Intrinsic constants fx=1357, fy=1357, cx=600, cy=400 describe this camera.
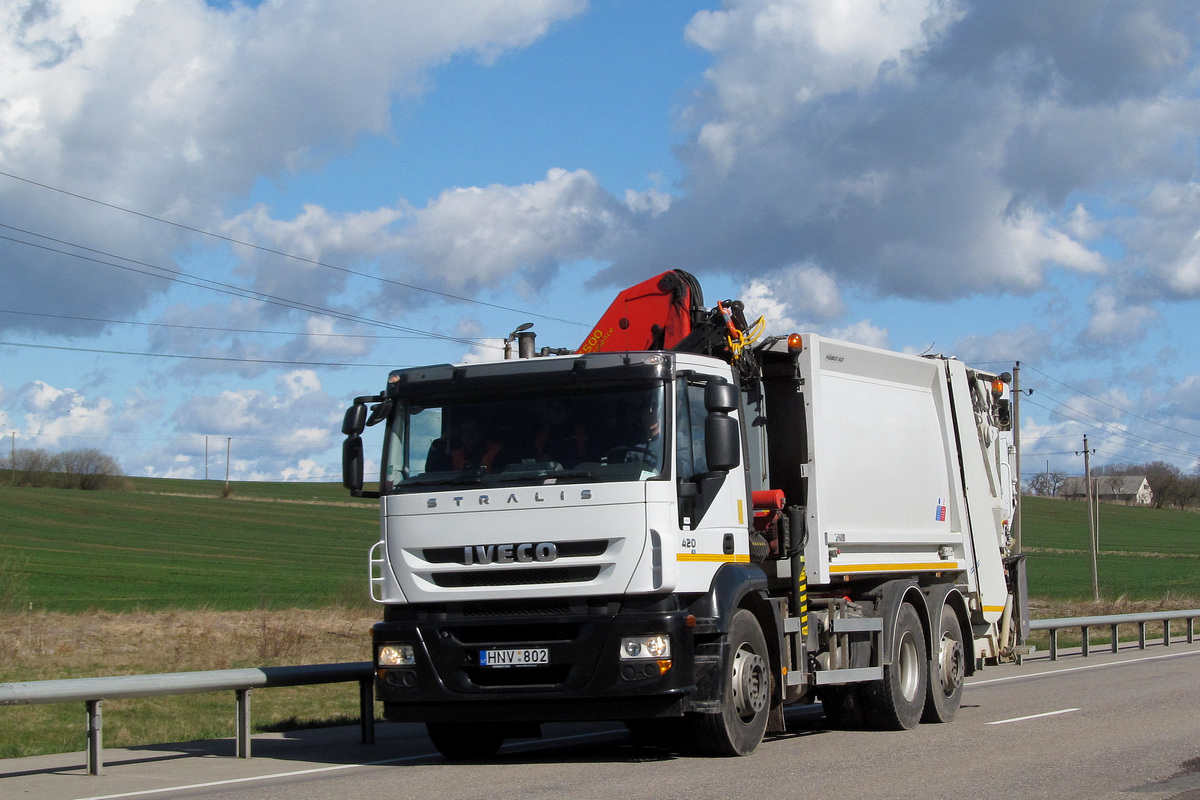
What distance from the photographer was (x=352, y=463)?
31.3 ft

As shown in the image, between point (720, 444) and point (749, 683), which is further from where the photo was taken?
point (749, 683)

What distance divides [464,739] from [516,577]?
5.90 feet

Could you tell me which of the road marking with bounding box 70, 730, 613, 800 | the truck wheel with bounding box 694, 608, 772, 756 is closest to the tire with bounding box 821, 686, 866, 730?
the truck wheel with bounding box 694, 608, 772, 756

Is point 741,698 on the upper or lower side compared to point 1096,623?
upper

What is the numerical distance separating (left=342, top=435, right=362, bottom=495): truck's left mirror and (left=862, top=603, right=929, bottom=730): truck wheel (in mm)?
4852

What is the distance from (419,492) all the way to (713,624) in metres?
2.19

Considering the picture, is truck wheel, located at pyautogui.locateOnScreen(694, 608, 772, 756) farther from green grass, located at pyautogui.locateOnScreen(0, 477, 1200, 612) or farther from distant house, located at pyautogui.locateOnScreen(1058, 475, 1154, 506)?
distant house, located at pyautogui.locateOnScreen(1058, 475, 1154, 506)

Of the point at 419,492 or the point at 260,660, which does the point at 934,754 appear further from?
the point at 260,660

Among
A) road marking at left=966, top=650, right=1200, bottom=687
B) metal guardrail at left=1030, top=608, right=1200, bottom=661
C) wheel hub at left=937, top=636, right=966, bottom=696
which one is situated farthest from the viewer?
metal guardrail at left=1030, top=608, right=1200, bottom=661

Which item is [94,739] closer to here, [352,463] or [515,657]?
[352,463]

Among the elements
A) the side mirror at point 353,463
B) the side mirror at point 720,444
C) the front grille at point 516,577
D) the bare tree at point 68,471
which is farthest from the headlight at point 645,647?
the bare tree at point 68,471

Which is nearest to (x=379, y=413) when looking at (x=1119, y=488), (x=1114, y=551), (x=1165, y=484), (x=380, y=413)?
(x=380, y=413)

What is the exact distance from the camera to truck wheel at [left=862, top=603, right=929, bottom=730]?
1157 centimetres

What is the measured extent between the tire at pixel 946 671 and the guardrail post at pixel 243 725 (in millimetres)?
5955
